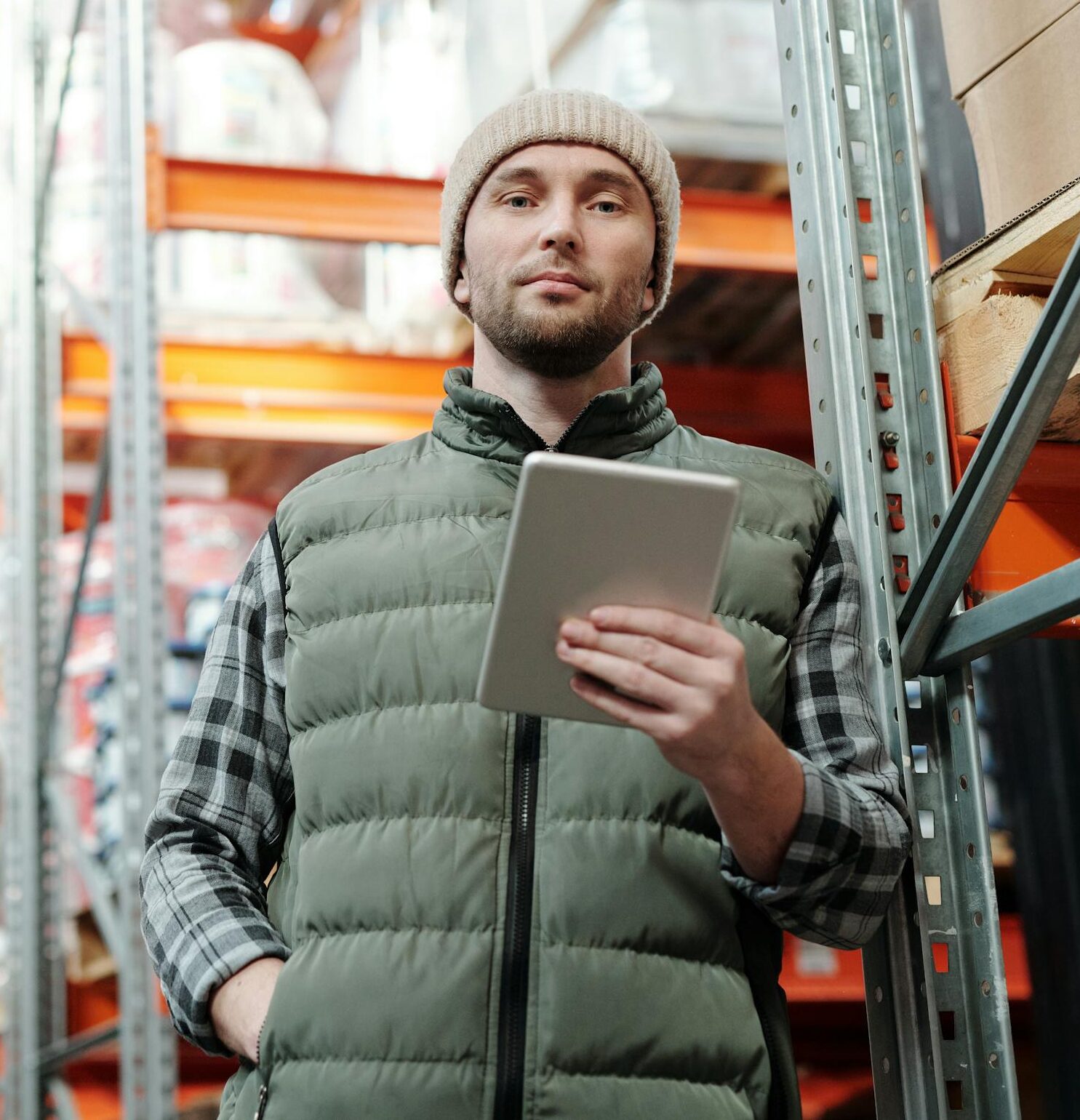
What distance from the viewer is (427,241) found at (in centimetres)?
457

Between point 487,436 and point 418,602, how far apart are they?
279mm

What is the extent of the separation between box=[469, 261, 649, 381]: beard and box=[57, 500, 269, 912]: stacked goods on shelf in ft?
10.3

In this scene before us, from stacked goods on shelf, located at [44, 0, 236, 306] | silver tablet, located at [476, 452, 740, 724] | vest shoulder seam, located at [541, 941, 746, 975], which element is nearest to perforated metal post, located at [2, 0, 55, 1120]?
stacked goods on shelf, located at [44, 0, 236, 306]

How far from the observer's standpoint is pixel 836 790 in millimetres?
1627

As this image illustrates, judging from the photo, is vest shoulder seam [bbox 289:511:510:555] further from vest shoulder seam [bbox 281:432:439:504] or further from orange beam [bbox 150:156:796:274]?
orange beam [bbox 150:156:796:274]

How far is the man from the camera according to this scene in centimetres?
161

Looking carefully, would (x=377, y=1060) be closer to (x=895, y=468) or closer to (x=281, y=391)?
(x=895, y=468)

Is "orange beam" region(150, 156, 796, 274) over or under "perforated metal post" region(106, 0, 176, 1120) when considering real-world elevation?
over

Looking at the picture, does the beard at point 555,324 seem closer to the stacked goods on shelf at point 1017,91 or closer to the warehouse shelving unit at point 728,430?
the warehouse shelving unit at point 728,430

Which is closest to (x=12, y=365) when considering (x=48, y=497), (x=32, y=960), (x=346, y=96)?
(x=48, y=497)

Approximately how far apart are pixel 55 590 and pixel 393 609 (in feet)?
13.1

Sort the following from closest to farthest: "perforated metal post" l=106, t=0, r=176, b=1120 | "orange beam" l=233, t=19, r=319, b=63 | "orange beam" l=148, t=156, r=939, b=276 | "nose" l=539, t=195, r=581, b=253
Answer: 1. "nose" l=539, t=195, r=581, b=253
2. "perforated metal post" l=106, t=0, r=176, b=1120
3. "orange beam" l=148, t=156, r=939, b=276
4. "orange beam" l=233, t=19, r=319, b=63

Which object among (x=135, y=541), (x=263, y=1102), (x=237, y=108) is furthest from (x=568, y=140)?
(x=237, y=108)

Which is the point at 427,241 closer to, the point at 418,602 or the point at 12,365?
the point at 12,365
